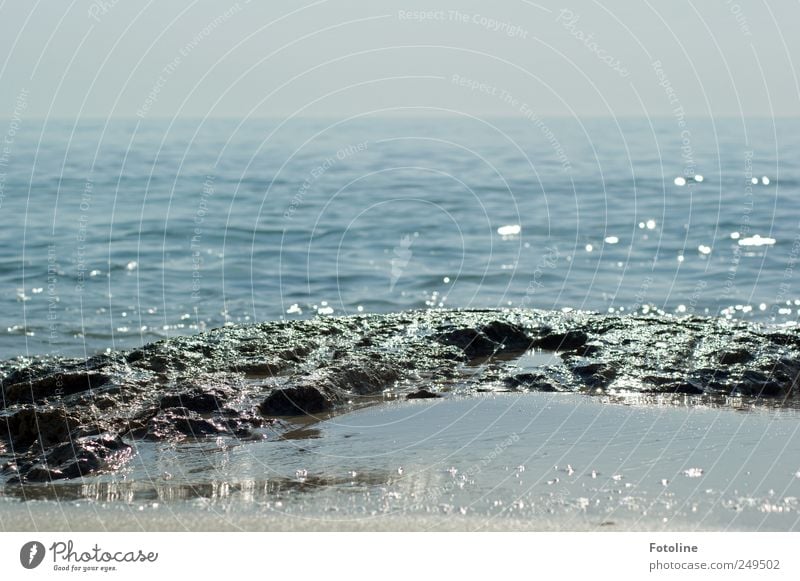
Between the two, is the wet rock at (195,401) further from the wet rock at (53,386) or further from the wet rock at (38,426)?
the wet rock at (53,386)

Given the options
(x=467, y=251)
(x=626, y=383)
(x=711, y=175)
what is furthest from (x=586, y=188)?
(x=626, y=383)

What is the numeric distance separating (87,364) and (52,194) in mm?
16391

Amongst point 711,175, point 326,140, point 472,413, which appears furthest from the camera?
point 326,140

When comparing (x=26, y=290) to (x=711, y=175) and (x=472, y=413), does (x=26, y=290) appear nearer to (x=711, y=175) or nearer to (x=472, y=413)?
(x=472, y=413)

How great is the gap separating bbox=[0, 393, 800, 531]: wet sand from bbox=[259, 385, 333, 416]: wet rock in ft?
0.81

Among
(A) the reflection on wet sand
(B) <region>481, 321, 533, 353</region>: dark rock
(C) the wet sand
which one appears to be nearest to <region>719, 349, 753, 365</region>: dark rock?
(C) the wet sand

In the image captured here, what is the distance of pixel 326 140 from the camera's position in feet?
124

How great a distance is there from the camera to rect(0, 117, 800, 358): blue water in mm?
12758

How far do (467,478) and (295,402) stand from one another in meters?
1.85

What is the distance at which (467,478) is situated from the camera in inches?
223

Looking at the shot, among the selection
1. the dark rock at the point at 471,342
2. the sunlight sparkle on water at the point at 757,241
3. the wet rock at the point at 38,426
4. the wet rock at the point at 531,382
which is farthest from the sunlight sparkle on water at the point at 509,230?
the wet rock at the point at 38,426

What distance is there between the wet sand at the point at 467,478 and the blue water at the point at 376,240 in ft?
13.8

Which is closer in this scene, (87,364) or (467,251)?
(87,364)

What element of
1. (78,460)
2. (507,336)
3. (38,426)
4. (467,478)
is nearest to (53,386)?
(38,426)
